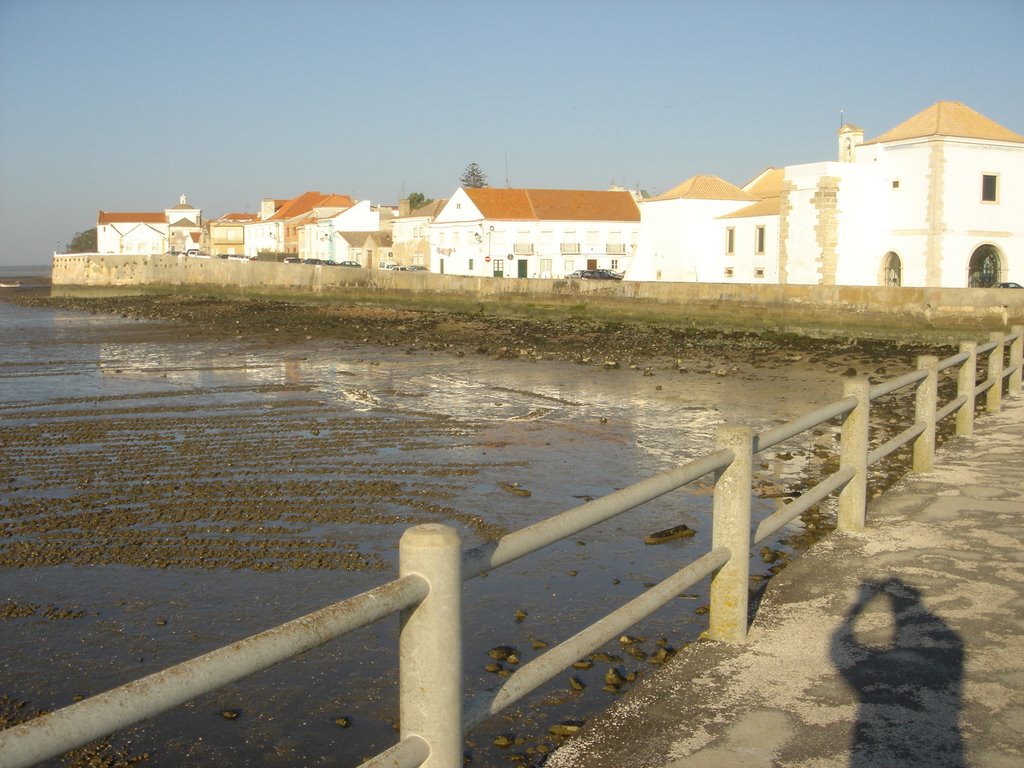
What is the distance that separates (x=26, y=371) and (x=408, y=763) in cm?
2436

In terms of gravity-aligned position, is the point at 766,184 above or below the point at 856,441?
above

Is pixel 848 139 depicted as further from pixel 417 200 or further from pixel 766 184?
pixel 417 200

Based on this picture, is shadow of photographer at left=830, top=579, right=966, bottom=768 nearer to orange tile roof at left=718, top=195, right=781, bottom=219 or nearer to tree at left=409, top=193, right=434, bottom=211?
orange tile roof at left=718, top=195, right=781, bottom=219

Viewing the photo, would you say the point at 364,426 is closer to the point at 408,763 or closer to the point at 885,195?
the point at 408,763

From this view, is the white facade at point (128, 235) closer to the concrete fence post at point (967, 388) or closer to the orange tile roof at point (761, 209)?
the orange tile roof at point (761, 209)

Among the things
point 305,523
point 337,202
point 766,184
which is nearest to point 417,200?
point 337,202

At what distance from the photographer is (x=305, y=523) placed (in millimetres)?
9258

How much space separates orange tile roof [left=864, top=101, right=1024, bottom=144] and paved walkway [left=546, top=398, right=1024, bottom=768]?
37.5 meters

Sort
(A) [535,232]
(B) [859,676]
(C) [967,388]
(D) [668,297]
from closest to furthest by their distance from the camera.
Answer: (B) [859,676], (C) [967,388], (D) [668,297], (A) [535,232]

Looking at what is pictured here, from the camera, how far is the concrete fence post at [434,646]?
2.30 metres

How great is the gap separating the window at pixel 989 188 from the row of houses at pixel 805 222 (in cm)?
5

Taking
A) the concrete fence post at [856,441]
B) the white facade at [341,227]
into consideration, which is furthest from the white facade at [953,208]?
the white facade at [341,227]

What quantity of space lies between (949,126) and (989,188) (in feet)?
9.20

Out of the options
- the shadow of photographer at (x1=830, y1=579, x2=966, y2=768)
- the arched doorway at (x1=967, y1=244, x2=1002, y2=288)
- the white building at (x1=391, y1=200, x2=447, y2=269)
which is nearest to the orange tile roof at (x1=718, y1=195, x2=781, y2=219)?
the arched doorway at (x1=967, y1=244, x2=1002, y2=288)
